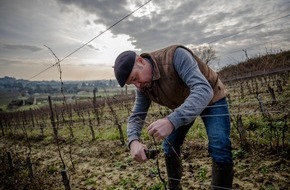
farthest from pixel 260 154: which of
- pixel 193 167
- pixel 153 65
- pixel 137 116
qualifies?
pixel 153 65

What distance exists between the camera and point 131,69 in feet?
5.65

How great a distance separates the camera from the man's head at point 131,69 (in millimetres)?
1706

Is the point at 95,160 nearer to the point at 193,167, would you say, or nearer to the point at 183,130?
the point at 193,167

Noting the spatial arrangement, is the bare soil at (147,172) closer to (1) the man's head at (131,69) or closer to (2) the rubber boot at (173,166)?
(2) the rubber boot at (173,166)

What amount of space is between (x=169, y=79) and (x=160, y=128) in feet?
1.77

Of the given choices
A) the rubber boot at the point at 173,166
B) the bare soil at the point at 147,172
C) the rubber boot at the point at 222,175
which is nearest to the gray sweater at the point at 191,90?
the rubber boot at the point at 222,175

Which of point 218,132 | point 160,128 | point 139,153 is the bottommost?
point 139,153

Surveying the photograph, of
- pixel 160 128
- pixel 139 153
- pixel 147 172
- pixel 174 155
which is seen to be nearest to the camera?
pixel 160 128

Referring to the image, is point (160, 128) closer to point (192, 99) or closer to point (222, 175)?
point (192, 99)

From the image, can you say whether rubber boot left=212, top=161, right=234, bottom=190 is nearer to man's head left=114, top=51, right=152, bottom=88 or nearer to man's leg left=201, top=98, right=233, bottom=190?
man's leg left=201, top=98, right=233, bottom=190

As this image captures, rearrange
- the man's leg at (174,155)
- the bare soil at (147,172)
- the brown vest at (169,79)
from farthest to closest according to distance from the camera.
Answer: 1. the bare soil at (147,172)
2. the man's leg at (174,155)
3. the brown vest at (169,79)

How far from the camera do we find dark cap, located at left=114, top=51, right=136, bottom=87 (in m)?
1.70

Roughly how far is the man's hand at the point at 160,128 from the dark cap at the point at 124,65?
494 mm

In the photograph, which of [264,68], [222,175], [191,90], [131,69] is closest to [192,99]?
[191,90]
